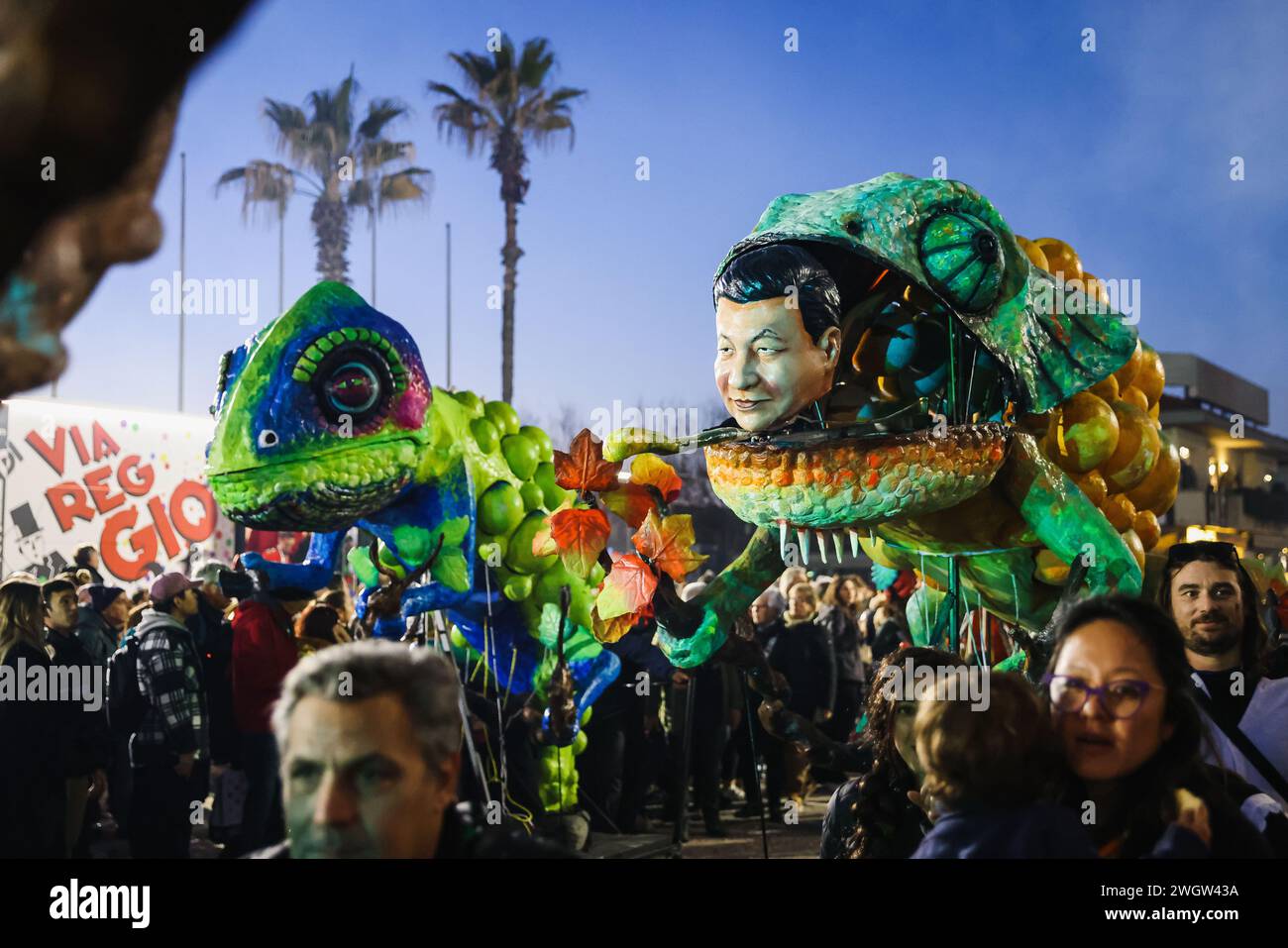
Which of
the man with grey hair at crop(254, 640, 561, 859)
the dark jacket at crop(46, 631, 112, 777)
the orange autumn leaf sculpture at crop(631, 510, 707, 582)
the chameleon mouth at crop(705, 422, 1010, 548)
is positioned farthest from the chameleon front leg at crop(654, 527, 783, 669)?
the dark jacket at crop(46, 631, 112, 777)

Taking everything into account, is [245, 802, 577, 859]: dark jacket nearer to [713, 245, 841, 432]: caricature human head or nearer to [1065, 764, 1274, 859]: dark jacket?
[1065, 764, 1274, 859]: dark jacket

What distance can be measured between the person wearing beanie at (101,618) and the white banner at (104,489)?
4.63ft

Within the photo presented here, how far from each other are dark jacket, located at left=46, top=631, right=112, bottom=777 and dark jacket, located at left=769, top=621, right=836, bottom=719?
15.4ft

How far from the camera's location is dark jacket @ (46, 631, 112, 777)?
5121mm

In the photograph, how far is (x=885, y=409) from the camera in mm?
3822

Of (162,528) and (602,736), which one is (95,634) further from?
(162,528)

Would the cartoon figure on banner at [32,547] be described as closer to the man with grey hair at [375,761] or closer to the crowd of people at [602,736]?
the crowd of people at [602,736]

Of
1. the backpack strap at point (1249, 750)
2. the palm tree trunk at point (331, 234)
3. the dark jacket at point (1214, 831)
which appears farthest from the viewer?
the palm tree trunk at point (331, 234)

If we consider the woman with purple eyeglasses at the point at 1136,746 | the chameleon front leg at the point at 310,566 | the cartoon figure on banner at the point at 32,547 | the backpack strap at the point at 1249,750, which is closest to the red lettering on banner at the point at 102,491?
the cartoon figure on banner at the point at 32,547

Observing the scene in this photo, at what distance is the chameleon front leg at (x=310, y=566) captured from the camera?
19.6ft

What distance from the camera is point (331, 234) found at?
2231cm

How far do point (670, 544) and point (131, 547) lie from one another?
8455 millimetres
